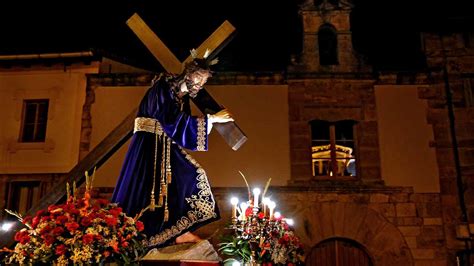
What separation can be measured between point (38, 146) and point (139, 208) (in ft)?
21.3

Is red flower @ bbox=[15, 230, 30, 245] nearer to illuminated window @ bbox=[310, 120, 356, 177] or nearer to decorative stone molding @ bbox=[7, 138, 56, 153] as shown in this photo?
decorative stone molding @ bbox=[7, 138, 56, 153]

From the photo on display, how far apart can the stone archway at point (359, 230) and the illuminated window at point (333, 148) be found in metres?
0.80

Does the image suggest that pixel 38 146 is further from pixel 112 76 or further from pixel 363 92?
pixel 363 92

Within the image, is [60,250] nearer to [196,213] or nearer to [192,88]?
[196,213]

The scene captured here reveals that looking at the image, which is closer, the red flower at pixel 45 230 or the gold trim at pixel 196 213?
the red flower at pixel 45 230

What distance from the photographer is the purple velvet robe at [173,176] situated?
498cm

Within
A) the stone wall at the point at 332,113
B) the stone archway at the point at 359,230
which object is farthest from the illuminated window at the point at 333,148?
the stone archway at the point at 359,230

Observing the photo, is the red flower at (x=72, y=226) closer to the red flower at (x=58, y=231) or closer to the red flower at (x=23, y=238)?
the red flower at (x=58, y=231)

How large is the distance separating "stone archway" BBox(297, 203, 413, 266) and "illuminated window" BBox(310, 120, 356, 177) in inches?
31.4

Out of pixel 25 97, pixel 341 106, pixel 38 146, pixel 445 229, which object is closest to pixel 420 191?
pixel 445 229

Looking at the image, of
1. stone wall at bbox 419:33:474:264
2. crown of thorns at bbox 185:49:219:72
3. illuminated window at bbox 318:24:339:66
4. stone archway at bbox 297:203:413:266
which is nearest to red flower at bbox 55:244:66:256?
crown of thorns at bbox 185:49:219:72

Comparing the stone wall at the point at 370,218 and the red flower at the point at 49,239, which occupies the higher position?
the stone wall at the point at 370,218

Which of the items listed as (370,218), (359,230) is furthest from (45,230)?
(370,218)

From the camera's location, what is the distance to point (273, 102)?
421 inches
